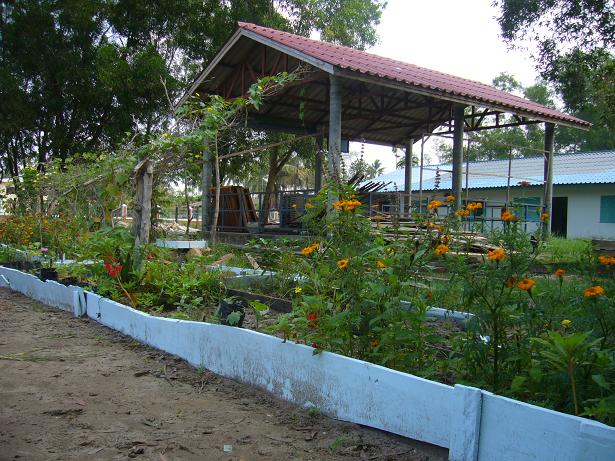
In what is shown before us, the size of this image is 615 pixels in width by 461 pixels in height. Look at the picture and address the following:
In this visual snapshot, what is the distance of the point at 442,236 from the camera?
2961 millimetres

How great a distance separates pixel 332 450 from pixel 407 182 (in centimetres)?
1329

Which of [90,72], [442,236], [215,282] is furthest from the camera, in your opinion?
[90,72]

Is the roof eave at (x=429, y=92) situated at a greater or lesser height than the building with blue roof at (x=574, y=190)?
greater

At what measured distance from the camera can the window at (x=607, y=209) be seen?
21141mm

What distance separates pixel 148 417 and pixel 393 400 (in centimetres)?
142

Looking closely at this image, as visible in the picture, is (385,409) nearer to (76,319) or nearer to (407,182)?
(76,319)

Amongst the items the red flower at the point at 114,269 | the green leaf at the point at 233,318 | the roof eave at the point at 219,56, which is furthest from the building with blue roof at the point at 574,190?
the green leaf at the point at 233,318

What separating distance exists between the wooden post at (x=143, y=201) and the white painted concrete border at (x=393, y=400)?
241 centimetres

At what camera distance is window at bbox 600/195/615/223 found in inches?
832

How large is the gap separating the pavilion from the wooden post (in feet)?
9.97

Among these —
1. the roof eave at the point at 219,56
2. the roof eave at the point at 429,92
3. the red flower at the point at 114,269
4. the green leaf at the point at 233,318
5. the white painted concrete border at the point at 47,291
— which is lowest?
the white painted concrete border at the point at 47,291

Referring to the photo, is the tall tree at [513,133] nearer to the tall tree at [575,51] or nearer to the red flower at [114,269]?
the tall tree at [575,51]

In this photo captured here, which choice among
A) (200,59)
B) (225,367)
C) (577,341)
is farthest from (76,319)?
(200,59)

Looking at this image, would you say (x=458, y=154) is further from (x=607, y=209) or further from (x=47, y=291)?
(x=607, y=209)
